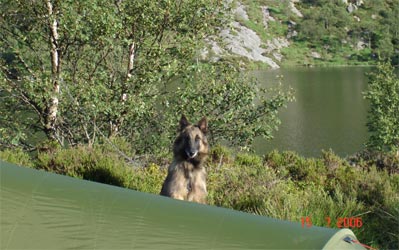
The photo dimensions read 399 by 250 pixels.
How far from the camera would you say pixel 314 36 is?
17325 cm

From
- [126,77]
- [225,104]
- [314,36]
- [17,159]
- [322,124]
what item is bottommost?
[322,124]

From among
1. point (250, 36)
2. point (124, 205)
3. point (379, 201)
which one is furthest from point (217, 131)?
point (250, 36)

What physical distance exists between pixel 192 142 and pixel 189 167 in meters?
0.36

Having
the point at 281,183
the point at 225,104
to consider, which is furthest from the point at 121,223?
the point at 225,104

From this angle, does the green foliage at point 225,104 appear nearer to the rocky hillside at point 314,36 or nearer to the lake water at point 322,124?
the lake water at point 322,124

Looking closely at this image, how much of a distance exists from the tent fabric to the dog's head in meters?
2.28

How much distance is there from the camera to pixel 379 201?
814 cm

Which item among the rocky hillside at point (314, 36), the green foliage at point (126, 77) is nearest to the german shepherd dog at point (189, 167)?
the green foliage at point (126, 77)

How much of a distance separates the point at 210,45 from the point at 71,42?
4.69 meters

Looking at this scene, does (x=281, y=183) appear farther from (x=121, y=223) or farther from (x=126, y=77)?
(x=126, y=77)

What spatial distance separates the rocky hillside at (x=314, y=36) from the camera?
15038 centimetres

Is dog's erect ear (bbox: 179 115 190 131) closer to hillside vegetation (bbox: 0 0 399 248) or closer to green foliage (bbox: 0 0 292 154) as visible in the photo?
hillside vegetation (bbox: 0 0 399 248)

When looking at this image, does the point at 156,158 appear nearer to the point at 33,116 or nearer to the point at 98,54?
the point at 98,54

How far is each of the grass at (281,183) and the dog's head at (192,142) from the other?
115 centimetres
